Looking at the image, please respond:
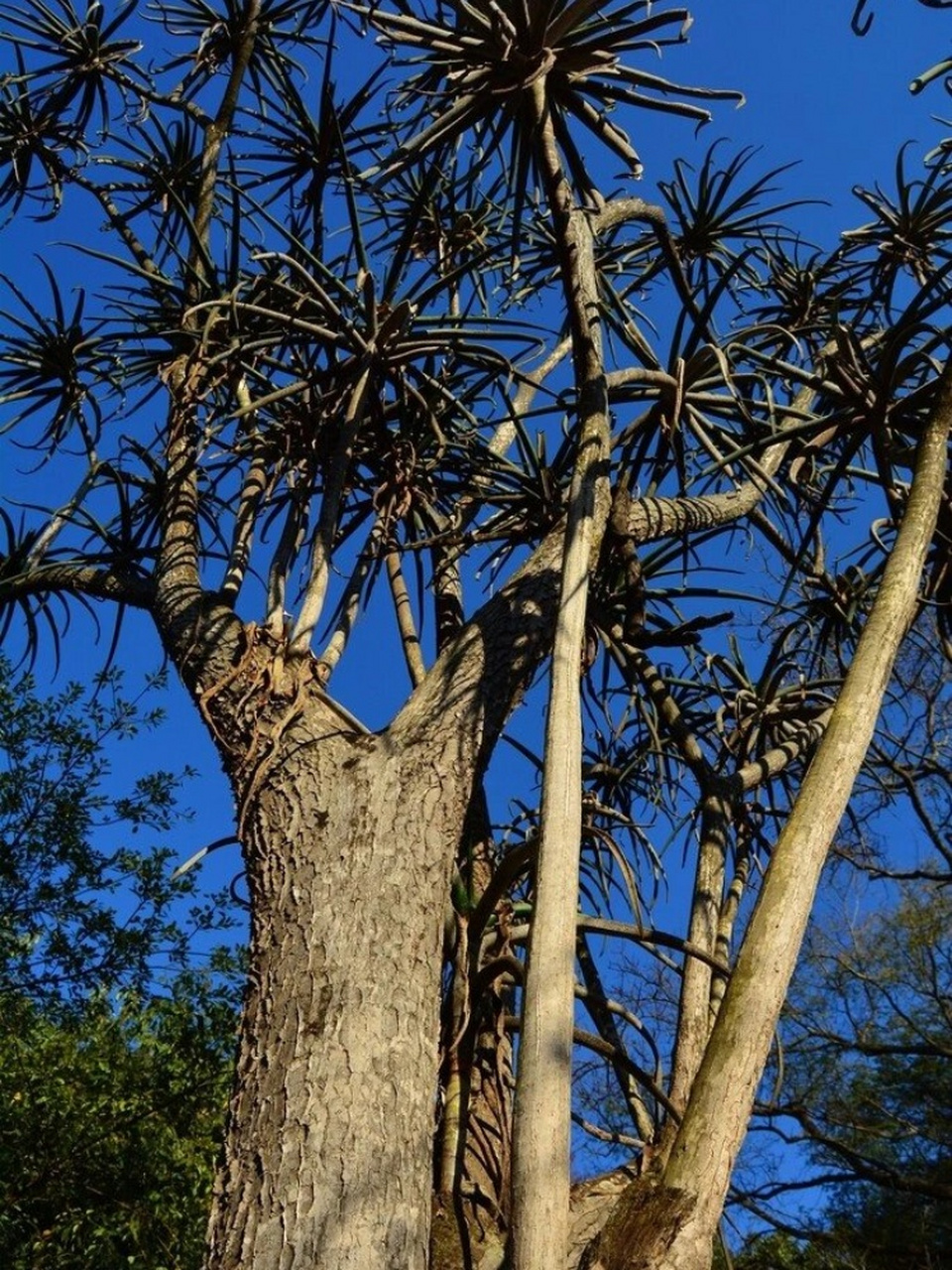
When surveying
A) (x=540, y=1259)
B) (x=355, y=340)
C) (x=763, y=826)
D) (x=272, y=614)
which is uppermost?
(x=355, y=340)

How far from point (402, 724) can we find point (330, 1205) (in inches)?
46.7

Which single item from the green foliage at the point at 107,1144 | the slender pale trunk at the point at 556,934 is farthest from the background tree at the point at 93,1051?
the slender pale trunk at the point at 556,934

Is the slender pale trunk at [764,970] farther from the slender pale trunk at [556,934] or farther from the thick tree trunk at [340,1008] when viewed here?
the thick tree trunk at [340,1008]

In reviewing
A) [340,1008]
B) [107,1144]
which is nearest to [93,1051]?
[107,1144]

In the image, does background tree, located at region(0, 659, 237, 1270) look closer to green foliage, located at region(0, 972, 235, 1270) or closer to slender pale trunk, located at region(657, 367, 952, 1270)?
green foliage, located at region(0, 972, 235, 1270)

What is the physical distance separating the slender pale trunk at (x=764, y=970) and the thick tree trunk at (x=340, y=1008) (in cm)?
52

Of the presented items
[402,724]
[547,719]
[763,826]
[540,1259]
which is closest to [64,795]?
[763,826]

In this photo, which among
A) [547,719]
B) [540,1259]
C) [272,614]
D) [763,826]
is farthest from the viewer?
[763,826]

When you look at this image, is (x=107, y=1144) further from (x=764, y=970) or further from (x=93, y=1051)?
(x=764, y=970)

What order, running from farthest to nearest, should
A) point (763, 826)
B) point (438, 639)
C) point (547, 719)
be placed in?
point (763, 826), point (438, 639), point (547, 719)

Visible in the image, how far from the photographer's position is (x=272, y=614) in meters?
3.47

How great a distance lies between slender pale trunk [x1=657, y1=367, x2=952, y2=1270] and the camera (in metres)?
2.13

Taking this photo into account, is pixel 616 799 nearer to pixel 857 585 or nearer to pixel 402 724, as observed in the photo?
pixel 857 585

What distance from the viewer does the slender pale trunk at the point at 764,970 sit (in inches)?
84.0
